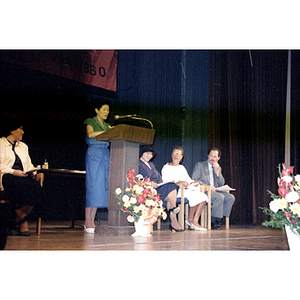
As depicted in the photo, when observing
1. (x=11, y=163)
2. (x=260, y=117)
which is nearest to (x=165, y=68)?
(x=260, y=117)

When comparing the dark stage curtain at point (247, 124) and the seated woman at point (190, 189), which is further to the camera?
the dark stage curtain at point (247, 124)

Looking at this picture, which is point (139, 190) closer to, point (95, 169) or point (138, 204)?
point (138, 204)

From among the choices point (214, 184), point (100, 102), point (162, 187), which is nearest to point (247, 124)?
point (214, 184)

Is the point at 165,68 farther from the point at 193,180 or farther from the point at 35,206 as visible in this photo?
the point at 35,206

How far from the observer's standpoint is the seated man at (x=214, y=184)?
505 cm

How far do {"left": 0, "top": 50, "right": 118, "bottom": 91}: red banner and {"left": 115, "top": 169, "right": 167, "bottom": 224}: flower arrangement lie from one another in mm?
2361

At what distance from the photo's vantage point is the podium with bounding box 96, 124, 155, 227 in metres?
3.79

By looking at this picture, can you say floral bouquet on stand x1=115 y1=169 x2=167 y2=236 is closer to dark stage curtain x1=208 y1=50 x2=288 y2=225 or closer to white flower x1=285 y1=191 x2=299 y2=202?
white flower x1=285 y1=191 x2=299 y2=202

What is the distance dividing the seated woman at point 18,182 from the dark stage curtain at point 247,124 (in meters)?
2.99

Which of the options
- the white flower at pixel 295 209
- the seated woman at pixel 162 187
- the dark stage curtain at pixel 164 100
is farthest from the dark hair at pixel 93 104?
the white flower at pixel 295 209

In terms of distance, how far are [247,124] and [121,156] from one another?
2840 mm

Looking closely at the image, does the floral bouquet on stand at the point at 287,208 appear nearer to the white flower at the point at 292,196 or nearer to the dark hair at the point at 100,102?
the white flower at the point at 292,196

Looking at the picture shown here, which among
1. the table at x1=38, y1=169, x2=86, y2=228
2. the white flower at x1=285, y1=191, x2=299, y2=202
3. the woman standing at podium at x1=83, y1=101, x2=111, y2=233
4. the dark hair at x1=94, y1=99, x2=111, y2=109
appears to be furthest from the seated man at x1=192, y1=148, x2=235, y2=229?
the white flower at x1=285, y1=191, x2=299, y2=202

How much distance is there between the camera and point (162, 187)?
449 centimetres
